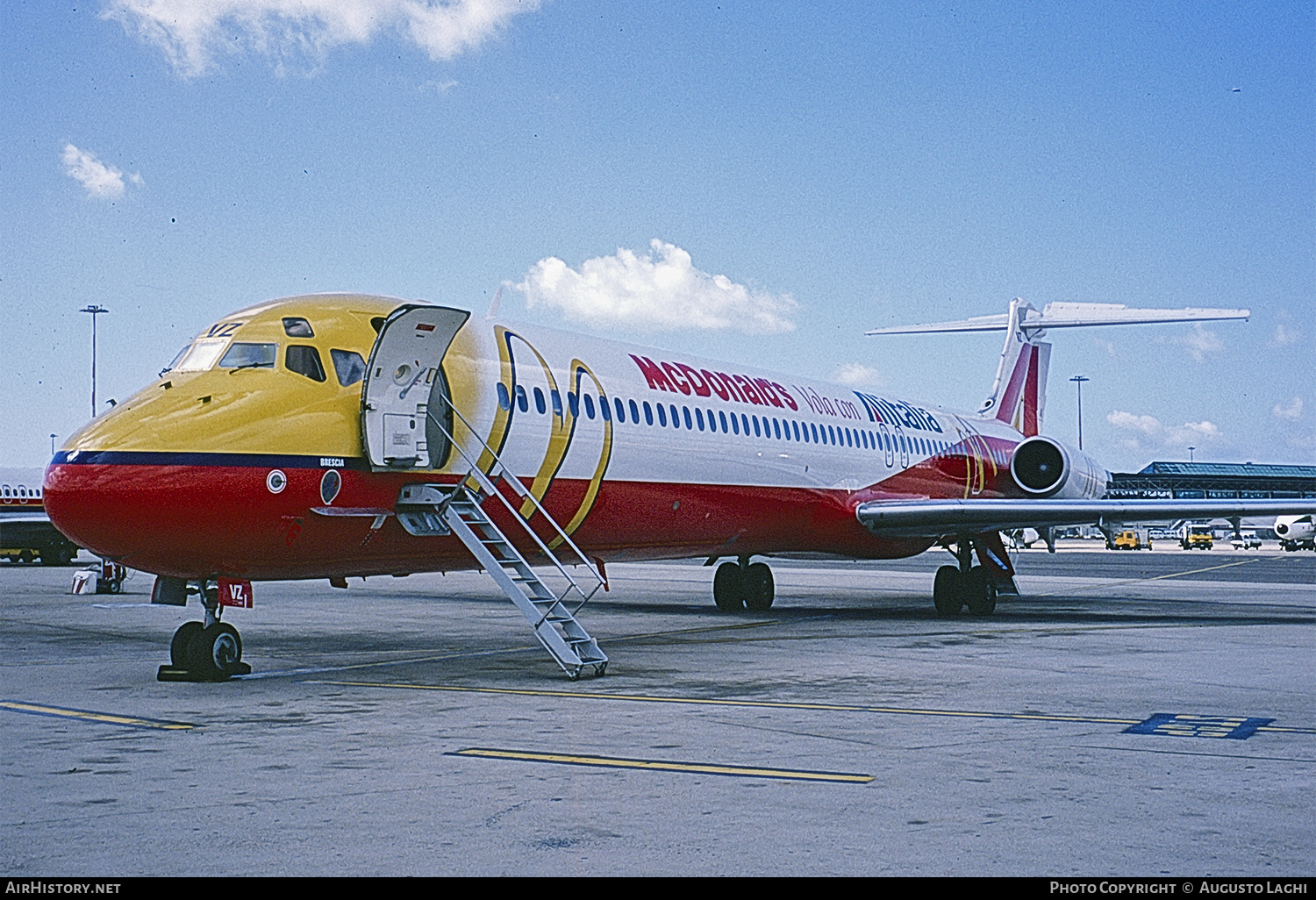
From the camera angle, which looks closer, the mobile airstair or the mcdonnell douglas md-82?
the mcdonnell douglas md-82

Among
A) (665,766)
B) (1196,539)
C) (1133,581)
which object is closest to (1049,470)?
(1133,581)

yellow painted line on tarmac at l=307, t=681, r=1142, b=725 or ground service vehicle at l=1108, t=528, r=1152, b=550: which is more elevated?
yellow painted line on tarmac at l=307, t=681, r=1142, b=725

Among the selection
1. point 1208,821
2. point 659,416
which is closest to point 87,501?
point 659,416

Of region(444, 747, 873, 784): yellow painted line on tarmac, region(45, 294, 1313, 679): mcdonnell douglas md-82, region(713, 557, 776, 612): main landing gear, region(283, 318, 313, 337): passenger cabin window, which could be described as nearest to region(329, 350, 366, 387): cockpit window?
region(45, 294, 1313, 679): mcdonnell douglas md-82

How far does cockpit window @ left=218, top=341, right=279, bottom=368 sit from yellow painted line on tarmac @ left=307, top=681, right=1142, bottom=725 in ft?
9.28

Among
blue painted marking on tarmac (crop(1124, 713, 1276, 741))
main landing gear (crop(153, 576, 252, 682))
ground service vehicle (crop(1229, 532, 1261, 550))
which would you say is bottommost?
ground service vehicle (crop(1229, 532, 1261, 550))

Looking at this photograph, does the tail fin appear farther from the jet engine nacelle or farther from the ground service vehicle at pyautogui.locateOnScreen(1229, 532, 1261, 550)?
the ground service vehicle at pyautogui.locateOnScreen(1229, 532, 1261, 550)

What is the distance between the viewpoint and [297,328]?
12148 mm

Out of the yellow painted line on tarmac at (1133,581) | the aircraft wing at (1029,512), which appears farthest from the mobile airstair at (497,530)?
the yellow painted line on tarmac at (1133,581)

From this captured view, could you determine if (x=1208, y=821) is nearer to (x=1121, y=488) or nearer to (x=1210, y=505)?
(x=1210, y=505)

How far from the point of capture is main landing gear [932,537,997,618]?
21.9 m

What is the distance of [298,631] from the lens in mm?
17250

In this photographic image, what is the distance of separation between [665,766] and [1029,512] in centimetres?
1327

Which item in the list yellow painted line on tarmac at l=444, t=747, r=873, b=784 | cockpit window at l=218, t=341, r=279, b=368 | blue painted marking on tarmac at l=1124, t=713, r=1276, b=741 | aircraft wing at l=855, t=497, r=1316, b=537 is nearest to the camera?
yellow painted line on tarmac at l=444, t=747, r=873, b=784
